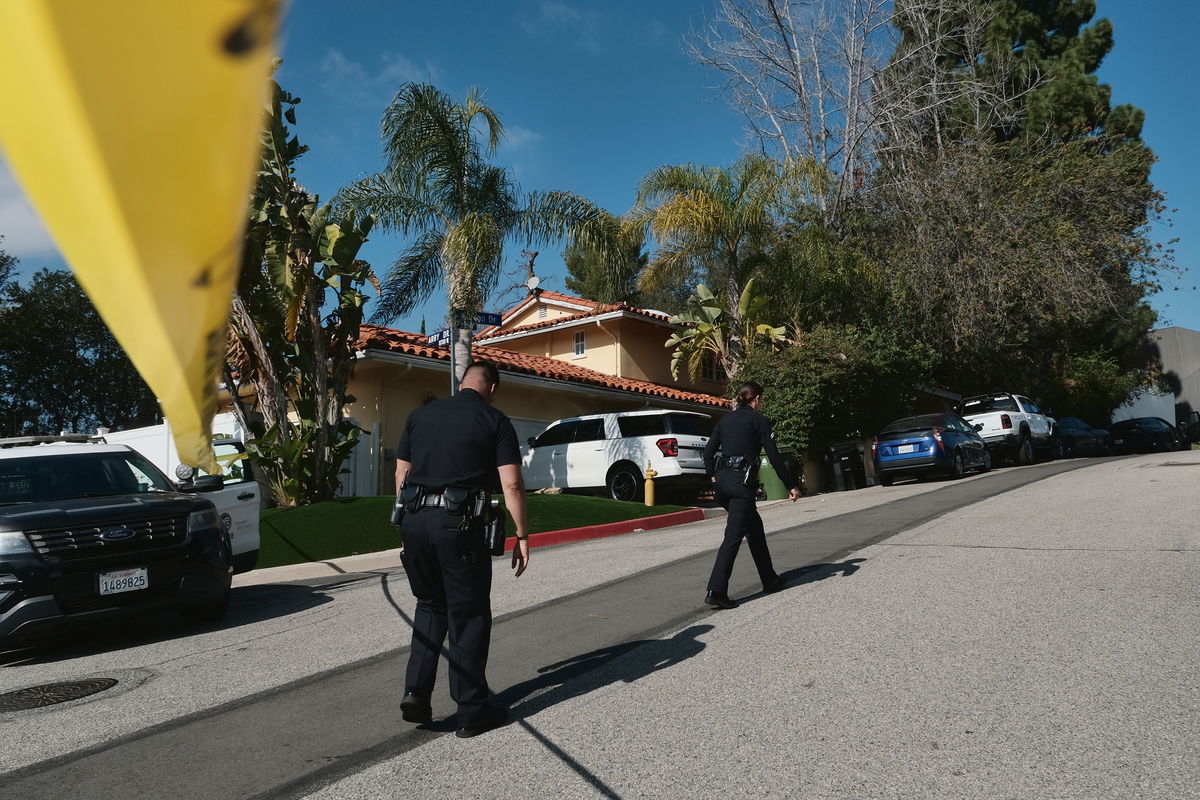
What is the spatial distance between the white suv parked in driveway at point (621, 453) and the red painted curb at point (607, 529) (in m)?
1.77

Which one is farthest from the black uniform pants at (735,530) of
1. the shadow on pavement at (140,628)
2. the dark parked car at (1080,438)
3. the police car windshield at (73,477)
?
the dark parked car at (1080,438)

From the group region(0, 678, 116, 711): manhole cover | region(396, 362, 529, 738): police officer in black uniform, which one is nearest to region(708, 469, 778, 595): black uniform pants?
region(396, 362, 529, 738): police officer in black uniform

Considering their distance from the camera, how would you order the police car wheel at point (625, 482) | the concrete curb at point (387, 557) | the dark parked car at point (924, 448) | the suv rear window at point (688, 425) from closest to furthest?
1. the concrete curb at point (387, 557)
2. the suv rear window at point (688, 425)
3. the police car wheel at point (625, 482)
4. the dark parked car at point (924, 448)

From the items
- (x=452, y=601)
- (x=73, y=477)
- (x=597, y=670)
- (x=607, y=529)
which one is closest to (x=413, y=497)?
(x=452, y=601)

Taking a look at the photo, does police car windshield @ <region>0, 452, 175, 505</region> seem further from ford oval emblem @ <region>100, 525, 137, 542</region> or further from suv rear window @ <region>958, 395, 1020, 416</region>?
suv rear window @ <region>958, 395, 1020, 416</region>

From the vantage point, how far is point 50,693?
582 cm

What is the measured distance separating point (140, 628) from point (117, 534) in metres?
1.71

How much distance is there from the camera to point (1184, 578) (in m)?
7.20

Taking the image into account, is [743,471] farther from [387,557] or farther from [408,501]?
[387,557]

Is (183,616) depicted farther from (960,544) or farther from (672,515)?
(672,515)

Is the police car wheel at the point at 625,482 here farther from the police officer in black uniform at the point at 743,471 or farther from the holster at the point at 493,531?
the holster at the point at 493,531

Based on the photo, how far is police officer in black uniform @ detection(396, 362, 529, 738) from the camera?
4457mm

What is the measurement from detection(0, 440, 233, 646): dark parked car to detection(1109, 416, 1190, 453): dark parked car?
36655 mm

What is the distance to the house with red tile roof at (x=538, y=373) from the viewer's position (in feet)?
58.3
